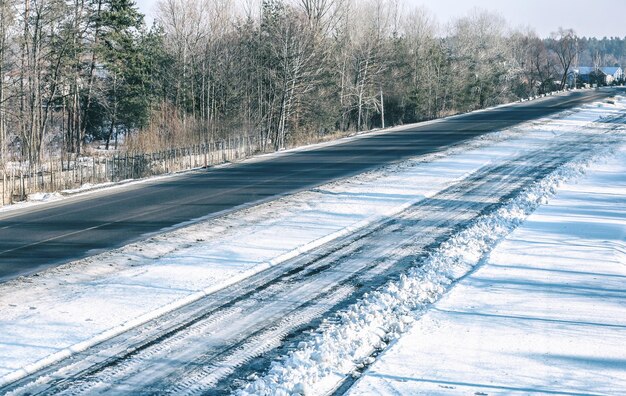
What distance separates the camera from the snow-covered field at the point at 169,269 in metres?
8.46

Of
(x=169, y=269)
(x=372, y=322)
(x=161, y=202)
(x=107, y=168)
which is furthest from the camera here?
(x=107, y=168)

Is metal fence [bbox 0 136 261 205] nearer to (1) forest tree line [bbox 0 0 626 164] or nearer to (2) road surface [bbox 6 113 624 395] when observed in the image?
(1) forest tree line [bbox 0 0 626 164]

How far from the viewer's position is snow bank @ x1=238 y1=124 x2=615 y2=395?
23.4 ft

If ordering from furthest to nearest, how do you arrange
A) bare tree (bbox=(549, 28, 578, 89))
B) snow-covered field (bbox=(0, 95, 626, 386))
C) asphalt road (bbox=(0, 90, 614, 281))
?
1. bare tree (bbox=(549, 28, 578, 89))
2. asphalt road (bbox=(0, 90, 614, 281))
3. snow-covered field (bbox=(0, 95, 626, 386))

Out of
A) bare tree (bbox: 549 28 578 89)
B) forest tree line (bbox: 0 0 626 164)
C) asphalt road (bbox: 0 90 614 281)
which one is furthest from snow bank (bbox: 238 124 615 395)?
bare tree (bbox: 549 28 578 89)

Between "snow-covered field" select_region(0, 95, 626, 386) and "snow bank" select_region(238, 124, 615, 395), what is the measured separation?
244 mm

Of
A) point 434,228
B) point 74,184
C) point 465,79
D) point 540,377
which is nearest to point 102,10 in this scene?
point 74,184

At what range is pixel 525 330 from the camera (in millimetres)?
8734

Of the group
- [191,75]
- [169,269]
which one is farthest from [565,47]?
[169,269]

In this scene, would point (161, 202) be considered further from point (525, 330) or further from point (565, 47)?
point (565, 47)

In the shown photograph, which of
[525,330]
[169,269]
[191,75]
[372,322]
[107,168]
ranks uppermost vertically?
[191,75]

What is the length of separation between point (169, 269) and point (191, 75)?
115ft

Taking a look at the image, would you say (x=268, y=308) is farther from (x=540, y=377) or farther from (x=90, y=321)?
(x=540, y=377)

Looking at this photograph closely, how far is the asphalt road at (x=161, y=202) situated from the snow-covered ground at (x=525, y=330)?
7.10m
